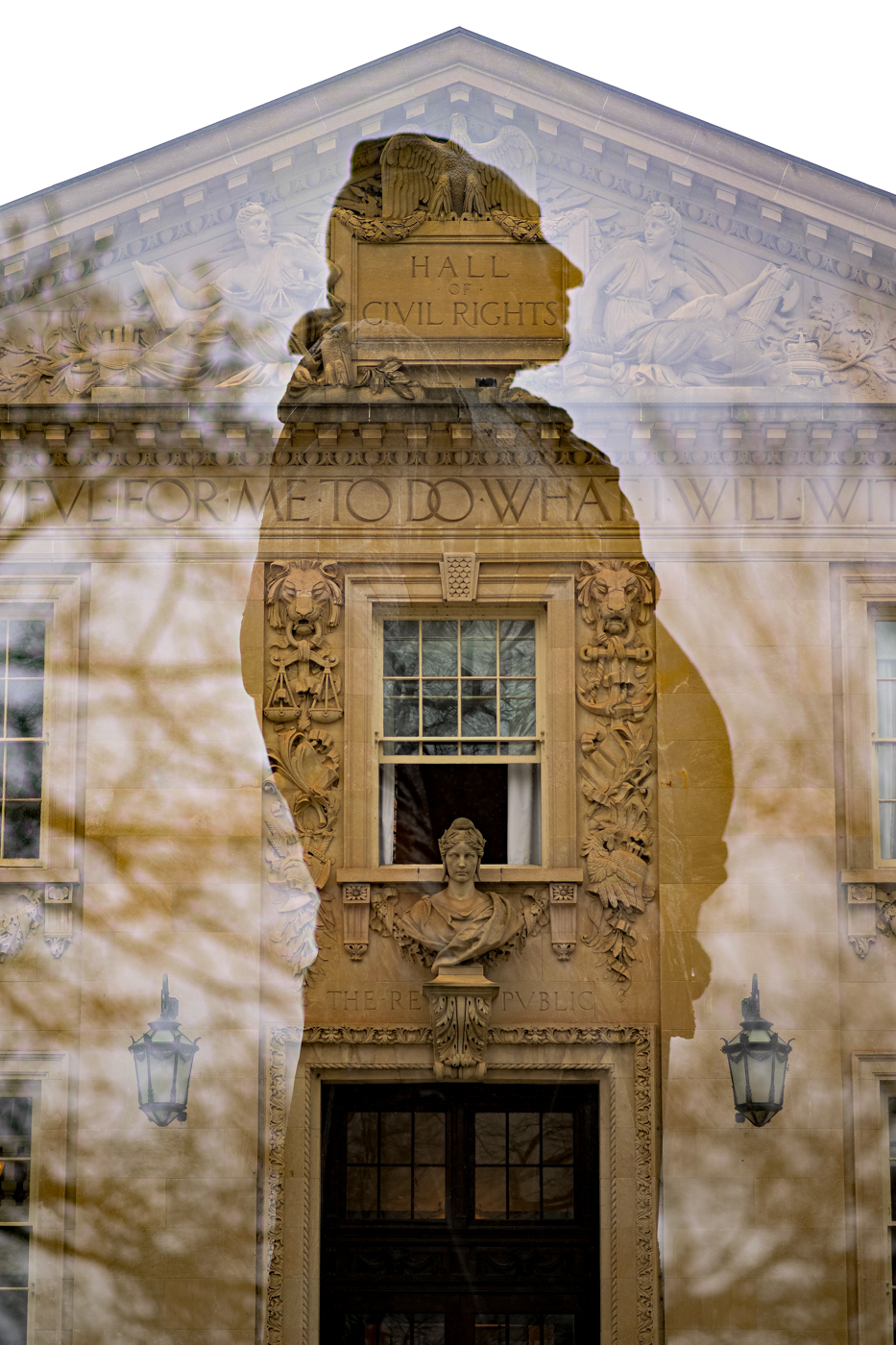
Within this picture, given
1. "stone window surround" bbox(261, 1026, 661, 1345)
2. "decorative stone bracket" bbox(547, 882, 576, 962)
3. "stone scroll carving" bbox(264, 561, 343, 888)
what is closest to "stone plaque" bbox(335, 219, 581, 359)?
"stone scroll carving" bbox(264, 561, 343, 888)

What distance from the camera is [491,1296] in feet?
31.8

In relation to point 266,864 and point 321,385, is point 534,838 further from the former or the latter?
point 321,385

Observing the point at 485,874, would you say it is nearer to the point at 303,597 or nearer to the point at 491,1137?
the point at 491,1137

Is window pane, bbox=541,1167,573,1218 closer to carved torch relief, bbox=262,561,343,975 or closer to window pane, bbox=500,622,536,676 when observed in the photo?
carved torch relief, bbox=262,561,343,975

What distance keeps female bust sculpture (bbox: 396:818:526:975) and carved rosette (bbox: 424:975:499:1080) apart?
167mm

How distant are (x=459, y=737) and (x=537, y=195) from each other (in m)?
4.18

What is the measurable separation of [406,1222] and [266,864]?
2732 millimetres

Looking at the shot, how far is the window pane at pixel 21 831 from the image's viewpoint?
1006 centimetres

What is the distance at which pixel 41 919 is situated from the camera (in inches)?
387

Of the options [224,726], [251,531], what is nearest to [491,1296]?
[224,726]

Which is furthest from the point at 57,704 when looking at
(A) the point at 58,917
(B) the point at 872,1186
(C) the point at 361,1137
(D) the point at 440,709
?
(B) the point at 872,1186

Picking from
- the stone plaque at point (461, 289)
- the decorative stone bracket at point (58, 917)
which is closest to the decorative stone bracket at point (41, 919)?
the decorative stone bracket at point (58, 917)

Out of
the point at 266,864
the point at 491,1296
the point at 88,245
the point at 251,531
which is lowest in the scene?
the point at 491,1296

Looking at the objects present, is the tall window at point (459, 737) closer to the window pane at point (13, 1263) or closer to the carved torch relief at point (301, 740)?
the carved torch relief at point (301, 740)
